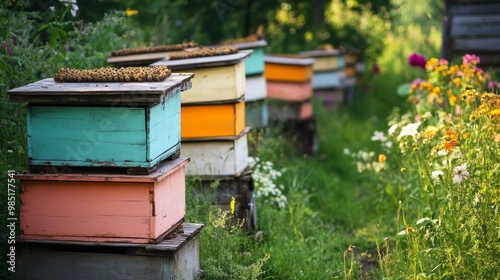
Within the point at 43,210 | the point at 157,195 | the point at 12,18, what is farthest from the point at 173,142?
the point at 12,18

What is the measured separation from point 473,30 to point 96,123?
809 cm

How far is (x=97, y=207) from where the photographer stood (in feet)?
14.5

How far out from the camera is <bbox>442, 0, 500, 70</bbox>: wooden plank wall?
11.0 metres

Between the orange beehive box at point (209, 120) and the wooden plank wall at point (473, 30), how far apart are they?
6.28m

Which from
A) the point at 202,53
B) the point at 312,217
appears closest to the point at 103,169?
the point at 202,53

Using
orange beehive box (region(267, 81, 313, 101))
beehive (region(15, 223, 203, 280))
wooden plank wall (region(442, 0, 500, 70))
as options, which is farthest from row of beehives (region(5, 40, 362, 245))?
wooden plank wall (region(442, 0, 500, 70))

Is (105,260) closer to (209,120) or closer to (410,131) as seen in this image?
(209,120)

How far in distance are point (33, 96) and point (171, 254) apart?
1.23 m

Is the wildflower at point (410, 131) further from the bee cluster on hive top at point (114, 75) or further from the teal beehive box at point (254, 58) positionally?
the teal beehive box at point (254, 58)

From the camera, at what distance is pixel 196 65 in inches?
225

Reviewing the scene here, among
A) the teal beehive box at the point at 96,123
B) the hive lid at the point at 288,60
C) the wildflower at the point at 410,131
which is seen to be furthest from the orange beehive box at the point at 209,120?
the hive lid at the point at 288,60

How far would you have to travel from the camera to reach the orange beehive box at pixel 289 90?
9352 mm

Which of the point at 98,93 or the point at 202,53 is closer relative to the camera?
the point at 98,93

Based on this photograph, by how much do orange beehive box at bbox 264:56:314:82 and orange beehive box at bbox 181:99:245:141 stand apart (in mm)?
3445
